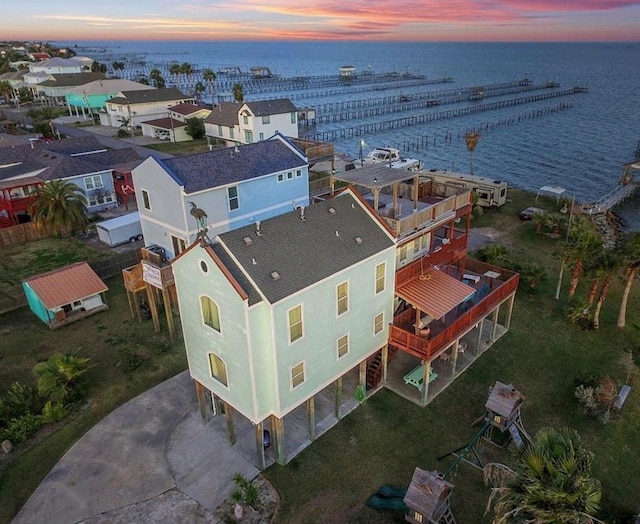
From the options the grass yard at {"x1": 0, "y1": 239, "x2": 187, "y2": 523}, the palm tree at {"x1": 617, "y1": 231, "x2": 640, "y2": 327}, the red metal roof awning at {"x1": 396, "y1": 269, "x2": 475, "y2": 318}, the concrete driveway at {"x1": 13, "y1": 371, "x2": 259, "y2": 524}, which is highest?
the palm tree at {"x1": 617, "y1": 231, "x2": 640, "y2": 327}

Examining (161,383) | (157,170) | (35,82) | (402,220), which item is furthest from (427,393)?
(35,82)

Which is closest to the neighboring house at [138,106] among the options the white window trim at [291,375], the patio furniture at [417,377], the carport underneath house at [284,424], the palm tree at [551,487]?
the carport underneath house at [284,424]

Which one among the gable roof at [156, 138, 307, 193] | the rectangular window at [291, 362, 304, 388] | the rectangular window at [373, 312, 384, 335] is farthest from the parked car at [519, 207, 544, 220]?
the rectangular window at [291, 362, 304, 388]

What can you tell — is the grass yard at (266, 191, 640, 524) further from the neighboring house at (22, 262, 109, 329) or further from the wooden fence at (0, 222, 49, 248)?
the wooden fence at (0, 222, 49, 248)

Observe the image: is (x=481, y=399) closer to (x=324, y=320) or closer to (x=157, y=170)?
(x=324, y=320)

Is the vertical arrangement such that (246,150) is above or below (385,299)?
above

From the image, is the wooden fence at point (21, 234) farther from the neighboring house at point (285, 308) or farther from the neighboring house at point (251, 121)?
the neighboring house at point (251, 121)

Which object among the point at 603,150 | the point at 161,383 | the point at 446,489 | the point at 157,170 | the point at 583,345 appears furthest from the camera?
the point at 603,150

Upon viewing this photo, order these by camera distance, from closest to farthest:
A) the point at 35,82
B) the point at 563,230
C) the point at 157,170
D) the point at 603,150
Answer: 1. the point at 157,170
2. the point at 563,230
3. the point at 603,150
4. the point at 35,82
